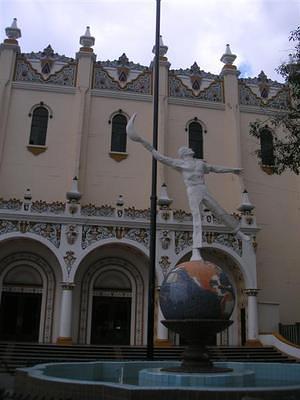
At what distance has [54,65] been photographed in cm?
2409

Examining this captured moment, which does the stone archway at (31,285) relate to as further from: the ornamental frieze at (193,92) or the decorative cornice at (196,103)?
the ornamental frieze at (193,92)

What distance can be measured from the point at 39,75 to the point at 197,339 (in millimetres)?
18632

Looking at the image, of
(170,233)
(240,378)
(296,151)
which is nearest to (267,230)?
(170,233)

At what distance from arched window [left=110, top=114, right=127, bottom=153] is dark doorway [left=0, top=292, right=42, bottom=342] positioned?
7.92m

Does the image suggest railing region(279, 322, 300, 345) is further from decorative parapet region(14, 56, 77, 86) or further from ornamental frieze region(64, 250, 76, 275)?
decorative parapet region(14, 56, 77, 86)

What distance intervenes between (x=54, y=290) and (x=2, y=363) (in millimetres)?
5776

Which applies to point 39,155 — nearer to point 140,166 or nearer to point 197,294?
point 140,166

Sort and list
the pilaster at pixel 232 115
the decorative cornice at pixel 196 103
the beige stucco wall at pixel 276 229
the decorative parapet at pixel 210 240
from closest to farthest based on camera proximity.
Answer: the decorative parapet at pixel 210 240, the beige stucco wall at pixel 276 229, the pilaster at pixel 232 115, the decorative cornice at pixel 196 103

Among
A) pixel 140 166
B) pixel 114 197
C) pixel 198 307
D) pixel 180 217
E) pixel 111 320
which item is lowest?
pixel 198 307

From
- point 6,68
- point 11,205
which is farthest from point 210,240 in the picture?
point 6,68

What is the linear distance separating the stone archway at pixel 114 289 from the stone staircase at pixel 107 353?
2198 mm

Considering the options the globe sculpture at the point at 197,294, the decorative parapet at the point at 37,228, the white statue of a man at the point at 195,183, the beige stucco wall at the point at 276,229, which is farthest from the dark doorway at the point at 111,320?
the globe sculpture at the point at 197,294

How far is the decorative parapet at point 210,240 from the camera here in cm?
1897

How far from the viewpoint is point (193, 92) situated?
80.9ft
